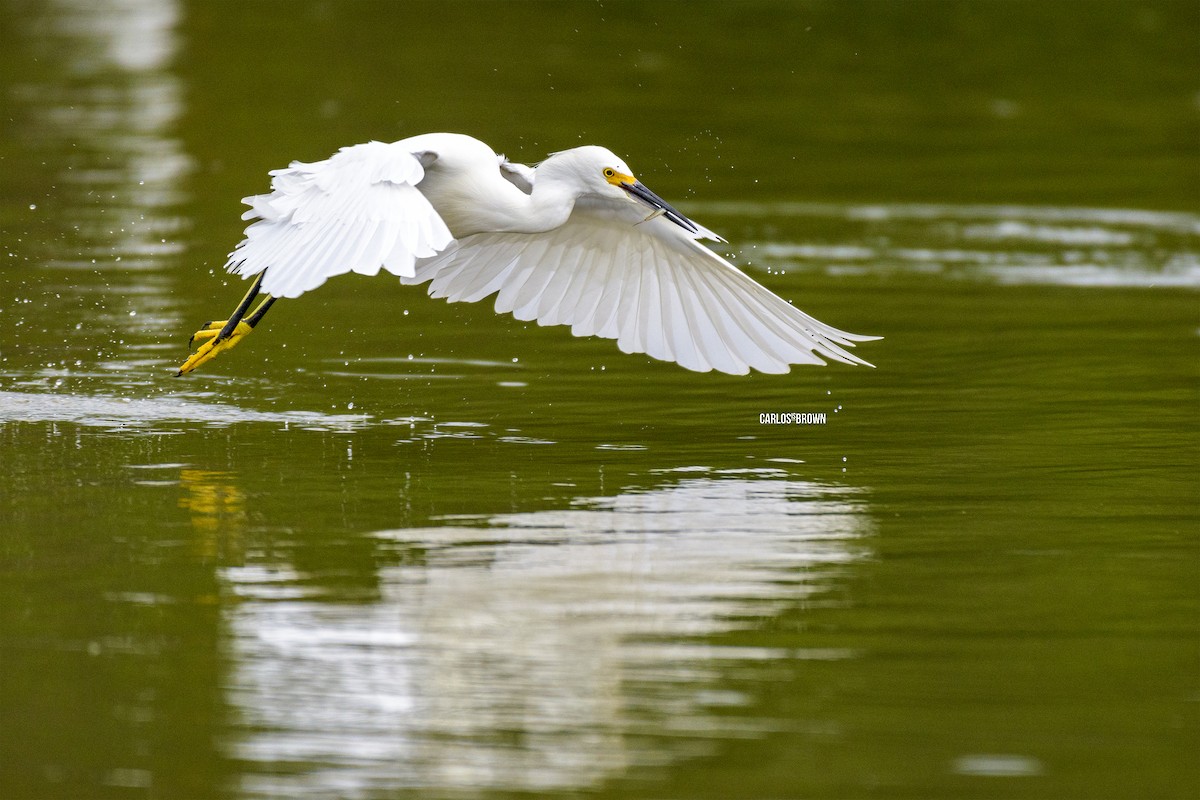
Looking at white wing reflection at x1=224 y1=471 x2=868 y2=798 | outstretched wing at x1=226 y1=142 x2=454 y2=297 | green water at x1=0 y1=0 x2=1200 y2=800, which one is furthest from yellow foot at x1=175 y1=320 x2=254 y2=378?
white wing reflection at x1=224 y1=471 x2=868 y2=798

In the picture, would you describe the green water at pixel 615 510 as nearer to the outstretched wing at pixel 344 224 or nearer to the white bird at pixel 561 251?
the white bird at pixel 561 251

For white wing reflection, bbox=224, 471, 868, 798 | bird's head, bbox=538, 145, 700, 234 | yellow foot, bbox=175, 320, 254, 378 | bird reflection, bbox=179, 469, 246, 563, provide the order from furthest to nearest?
yellow foot, bbox=175, 320, 254, 378 < bird's head, bbox=538, 145, 700, 234 < bird reflection, bbox=179, 469, 246, 563 < white wing reflection, bbox=224, 471, 868, 798

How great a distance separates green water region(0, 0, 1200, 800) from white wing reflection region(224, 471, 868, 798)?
0.06ft

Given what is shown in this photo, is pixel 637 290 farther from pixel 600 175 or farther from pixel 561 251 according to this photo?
pixel 600 175

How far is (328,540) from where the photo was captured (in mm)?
7668

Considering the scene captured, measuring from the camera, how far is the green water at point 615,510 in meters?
5.55

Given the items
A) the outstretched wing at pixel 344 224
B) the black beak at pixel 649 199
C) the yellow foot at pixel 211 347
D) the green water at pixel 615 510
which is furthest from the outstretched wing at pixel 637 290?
the outstretched wing at pixel 344 224

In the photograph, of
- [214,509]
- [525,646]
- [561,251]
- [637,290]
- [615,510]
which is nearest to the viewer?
[525,646]

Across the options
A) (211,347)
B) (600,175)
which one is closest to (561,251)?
(600,175)

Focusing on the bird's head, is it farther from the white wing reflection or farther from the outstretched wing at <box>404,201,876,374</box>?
the white wing reflection

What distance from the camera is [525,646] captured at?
20.9 ft

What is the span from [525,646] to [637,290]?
A: 416 centimetres

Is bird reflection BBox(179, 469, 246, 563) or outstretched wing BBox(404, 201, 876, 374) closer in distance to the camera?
bird reflection BBox(179, 469, 246, 563)

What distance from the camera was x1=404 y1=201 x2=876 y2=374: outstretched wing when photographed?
9.88 m
